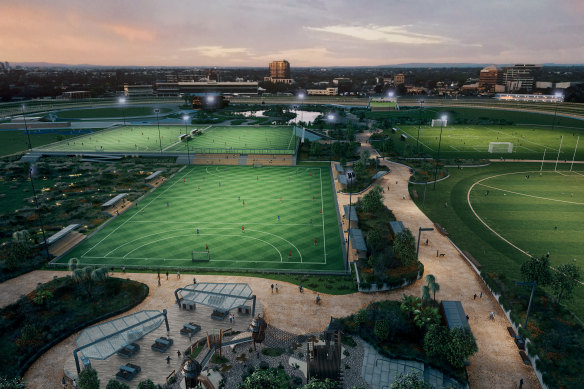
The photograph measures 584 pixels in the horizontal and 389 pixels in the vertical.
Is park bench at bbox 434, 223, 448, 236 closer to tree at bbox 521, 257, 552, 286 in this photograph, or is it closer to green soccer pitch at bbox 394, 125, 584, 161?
tree at bbox 521, 257, 552, 286

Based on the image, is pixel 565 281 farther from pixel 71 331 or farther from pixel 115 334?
pixel 71 331

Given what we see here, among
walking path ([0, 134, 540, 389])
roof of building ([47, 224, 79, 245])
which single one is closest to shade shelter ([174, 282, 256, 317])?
walking path ([0, 134, 540, 389])

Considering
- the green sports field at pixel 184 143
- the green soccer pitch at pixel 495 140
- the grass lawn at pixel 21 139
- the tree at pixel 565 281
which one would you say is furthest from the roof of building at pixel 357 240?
the grass lawn at pixel 21 139

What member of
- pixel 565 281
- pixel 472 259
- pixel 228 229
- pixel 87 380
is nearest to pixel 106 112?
pixel 228 229

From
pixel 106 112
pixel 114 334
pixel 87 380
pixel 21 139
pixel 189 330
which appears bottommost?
pixel 189 330

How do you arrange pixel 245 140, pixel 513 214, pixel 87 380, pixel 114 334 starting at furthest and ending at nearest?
pixel 245 140 < pixel 513 214 < pixel 114 334 < pixel 87 380

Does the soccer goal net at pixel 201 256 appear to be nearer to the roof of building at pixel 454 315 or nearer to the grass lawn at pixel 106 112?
the roof of building at pixel 454 315
